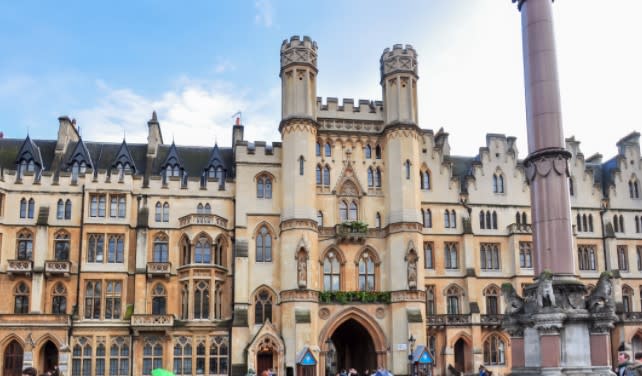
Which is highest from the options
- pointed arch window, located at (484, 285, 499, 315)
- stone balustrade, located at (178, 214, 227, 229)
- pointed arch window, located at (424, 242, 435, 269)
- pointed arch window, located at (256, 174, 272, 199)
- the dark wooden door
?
pointed arch window, located at (256, 174, 272, 199)

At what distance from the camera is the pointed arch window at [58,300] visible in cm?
4778

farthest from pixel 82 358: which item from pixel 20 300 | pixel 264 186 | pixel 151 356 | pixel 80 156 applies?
pixel 264 186

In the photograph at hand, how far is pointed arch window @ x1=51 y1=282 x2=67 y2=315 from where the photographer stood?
157ft

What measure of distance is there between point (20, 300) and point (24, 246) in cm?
369

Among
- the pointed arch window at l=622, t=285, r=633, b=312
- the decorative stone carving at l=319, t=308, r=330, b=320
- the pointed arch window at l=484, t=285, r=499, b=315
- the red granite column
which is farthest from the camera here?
Answer: the pointed arch window at l=622, t=285, r=633, b=312

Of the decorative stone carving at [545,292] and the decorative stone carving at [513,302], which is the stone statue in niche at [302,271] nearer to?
the decorative stone carving at [513,302]

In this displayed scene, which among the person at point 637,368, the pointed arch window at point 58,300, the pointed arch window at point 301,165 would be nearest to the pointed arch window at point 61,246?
the pointed arch window at point 58,300

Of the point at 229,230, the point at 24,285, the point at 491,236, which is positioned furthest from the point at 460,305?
the point at 24,285

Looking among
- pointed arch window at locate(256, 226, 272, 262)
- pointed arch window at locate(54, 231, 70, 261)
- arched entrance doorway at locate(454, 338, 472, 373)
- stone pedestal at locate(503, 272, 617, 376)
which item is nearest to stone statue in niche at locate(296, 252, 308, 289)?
pointed arch window at locate(256, 226, 272, 262)

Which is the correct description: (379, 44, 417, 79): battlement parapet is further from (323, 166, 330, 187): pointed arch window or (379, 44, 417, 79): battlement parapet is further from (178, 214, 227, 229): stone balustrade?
(178, 214, 227, 229): stone balustrade

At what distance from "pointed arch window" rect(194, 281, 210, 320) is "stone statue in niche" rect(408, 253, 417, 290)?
14.0 metres

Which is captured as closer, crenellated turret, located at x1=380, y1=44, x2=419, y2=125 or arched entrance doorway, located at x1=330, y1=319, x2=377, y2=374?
arched entrance doorway, located at x1=330, y1=319, x2=377, y2=374

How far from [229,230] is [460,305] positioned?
59.5 ft

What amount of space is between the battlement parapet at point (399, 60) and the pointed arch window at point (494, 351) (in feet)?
67.7
